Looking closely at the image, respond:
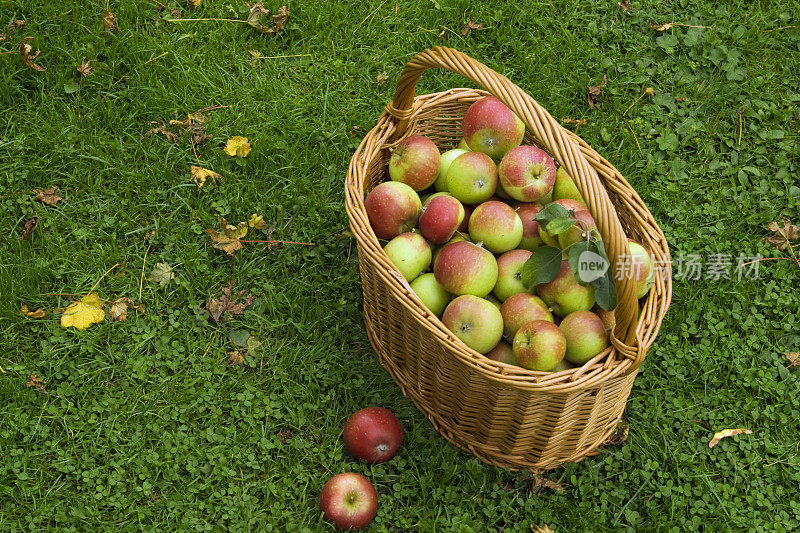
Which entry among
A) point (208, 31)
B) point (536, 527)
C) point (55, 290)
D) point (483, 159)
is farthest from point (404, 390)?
point (208, 31)

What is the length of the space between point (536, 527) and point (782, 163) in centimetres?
244

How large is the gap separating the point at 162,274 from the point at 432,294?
1.32m

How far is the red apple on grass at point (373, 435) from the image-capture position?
2.83m

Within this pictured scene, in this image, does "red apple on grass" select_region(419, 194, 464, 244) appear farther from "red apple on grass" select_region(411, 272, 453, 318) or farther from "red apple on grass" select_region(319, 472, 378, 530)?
"red apple on grass" select_region(319, 472, 378, 530)

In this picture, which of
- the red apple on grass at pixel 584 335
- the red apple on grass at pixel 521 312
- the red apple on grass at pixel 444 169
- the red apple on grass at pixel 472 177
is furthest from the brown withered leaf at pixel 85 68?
the red apple on grass at pixel 584 335

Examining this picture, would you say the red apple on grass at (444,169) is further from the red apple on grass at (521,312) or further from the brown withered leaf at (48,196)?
the brown withered leaf at (48,196)

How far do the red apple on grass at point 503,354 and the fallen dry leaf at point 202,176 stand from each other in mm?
1686

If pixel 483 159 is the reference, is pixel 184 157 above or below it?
below

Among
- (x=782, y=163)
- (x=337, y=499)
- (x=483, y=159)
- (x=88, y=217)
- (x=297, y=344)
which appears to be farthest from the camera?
(x=782, y=163)

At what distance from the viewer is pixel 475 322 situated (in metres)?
2.60

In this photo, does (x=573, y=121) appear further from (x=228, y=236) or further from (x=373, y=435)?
(x=373, y=435)

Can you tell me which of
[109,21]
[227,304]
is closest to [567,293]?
[227,304]

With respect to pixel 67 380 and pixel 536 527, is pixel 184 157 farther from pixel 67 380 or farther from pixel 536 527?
pixel 536 527

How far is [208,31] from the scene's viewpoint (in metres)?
4.12
